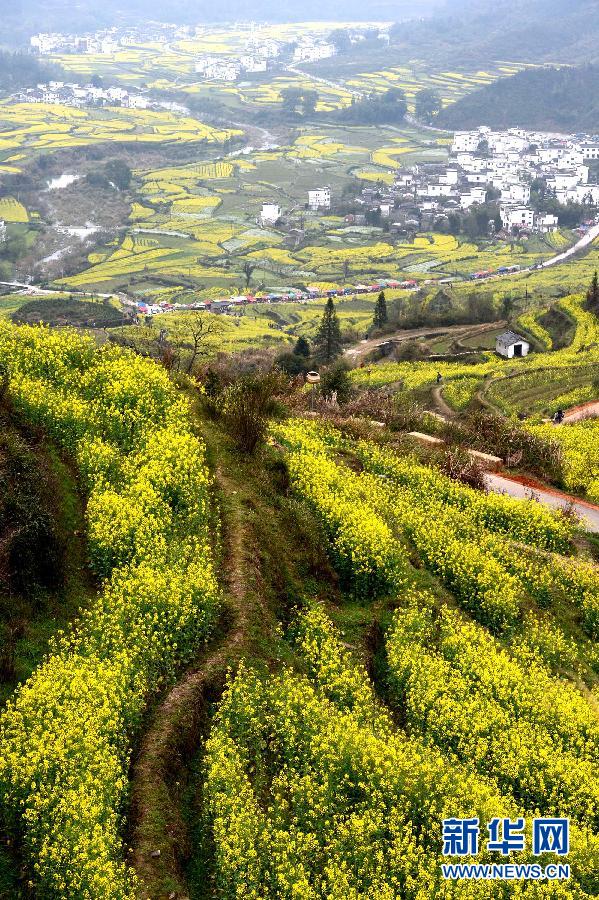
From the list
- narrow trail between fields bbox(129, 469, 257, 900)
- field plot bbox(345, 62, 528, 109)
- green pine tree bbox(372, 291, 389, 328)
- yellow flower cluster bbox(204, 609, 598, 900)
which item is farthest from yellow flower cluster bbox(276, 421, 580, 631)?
field plot bbox(345, 62, 528, 109)

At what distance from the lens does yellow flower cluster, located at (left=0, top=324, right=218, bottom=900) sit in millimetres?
9492

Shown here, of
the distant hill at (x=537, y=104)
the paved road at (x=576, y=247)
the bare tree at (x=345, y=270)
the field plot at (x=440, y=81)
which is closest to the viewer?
the bare tree at (x=345, y=270)

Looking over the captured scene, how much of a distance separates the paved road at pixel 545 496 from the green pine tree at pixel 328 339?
29.2 metres

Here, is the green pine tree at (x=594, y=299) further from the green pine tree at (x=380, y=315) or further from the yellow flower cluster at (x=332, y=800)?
the yellow flower cluster at (x=332, y=800)

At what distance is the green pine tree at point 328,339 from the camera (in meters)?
52.7

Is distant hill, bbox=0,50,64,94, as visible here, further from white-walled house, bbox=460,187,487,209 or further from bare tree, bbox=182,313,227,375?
bare tree, bbox=182,313,227,375

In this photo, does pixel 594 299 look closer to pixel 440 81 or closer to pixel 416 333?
pixel 416 333

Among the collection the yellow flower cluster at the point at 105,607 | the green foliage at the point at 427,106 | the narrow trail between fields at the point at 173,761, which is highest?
the green foliage at the point at 427,106

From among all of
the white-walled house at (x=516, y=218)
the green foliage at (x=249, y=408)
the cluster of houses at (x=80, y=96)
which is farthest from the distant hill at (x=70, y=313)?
the cluster of houses at (x=80, y=96)

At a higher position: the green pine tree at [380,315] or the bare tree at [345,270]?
the green pine tree at [380,315]

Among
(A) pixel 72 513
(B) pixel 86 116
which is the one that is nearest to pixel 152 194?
(B) pixel 86 116

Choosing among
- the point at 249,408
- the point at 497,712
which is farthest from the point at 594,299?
the point at 497,712

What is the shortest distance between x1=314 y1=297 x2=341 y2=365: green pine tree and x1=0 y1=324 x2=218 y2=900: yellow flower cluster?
34.7 metres

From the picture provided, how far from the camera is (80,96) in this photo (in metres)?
168
